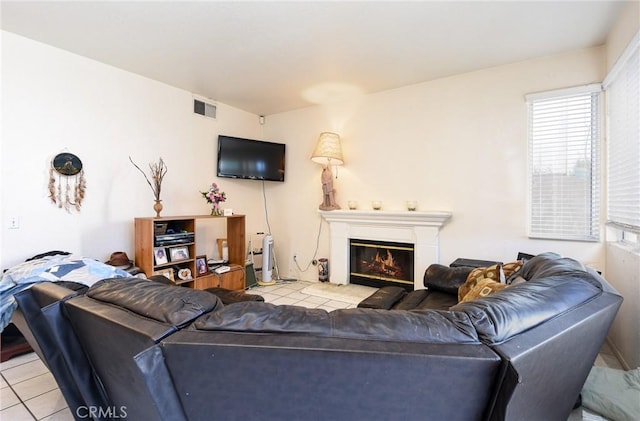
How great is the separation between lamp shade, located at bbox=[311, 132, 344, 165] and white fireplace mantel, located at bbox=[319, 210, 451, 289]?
728 mm

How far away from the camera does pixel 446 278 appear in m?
2.47

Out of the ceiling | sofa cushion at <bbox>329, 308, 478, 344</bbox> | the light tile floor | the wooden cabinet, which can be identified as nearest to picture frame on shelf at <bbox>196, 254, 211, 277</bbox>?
the wooden cabinet

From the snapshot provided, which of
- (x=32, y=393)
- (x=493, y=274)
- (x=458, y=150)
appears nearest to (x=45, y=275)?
(x=32, y=393)

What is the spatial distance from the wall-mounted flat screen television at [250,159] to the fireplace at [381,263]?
5.37 feet

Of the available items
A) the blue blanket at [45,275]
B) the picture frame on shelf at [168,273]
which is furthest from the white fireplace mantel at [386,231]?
the blue blanket at [45,275]

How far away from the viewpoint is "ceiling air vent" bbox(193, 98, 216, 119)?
13.0ft

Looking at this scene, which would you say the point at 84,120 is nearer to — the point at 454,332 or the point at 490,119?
the point at 454,332

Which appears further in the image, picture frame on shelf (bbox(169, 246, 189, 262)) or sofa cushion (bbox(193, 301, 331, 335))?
picture frame on shelf (bbox(169, 246, 189, 262))

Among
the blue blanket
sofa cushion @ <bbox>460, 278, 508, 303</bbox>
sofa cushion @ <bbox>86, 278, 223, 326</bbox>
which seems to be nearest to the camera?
sofa cushion @ <bbox>86, 278, 223, 326</bbox>

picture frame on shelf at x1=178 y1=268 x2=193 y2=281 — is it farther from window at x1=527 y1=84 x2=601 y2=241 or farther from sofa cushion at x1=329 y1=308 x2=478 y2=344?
window at x1=527 y1=84 x2=601 y2=241

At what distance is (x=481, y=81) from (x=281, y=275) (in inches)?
148

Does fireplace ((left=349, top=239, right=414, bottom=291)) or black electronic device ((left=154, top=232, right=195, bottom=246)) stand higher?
black electronic device ((left=154, top=232, right=195, bottom=246))

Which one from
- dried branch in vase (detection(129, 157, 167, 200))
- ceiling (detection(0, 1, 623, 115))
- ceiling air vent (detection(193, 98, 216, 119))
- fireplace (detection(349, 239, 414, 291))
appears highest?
ceiling (detection(0, 1, 623, 115))

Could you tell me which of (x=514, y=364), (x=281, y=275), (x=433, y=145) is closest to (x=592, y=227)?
(x=433, y=145)
